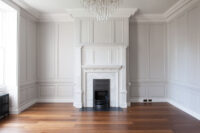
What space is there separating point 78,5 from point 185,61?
11.4ft

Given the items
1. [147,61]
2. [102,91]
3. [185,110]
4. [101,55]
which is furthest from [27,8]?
[185,110]

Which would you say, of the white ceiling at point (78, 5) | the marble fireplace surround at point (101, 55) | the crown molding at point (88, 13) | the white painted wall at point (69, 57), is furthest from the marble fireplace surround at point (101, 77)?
the white ceiling at point (78, 5)

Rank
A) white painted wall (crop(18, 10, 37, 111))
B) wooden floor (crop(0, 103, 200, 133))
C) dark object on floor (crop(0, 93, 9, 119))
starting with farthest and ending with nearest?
white painted wall (crop(18, 10, 37, 111)) → dark object on floor (crop(0, 93, 9, 119)) → wooden floor (crop(0, 103, 200, 133))

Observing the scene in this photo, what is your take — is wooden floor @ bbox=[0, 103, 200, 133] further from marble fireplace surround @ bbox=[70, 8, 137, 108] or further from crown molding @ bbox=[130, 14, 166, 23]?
crown molding @ bbox=[130, 14, 166, 23]

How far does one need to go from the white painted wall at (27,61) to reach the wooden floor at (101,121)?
49 centimetres

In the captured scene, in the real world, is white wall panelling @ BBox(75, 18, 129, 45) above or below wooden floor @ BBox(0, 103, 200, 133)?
above

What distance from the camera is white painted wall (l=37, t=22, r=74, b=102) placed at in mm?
5355

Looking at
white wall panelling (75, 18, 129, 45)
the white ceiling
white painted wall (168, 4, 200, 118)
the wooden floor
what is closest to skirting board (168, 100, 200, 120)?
white painted wall (168, 4, 200, 118)

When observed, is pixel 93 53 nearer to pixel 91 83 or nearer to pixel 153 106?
pixel 91 83

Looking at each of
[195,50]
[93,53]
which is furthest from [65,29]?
[195,50]

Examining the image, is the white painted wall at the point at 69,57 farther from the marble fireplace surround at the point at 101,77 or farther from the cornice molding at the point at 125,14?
the marble fireplace surround at the point at 101,77

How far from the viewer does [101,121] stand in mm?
3592

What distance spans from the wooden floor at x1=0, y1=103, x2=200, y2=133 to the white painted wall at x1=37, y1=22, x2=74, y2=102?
1029 millimetres

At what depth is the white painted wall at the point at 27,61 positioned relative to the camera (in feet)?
14.4
